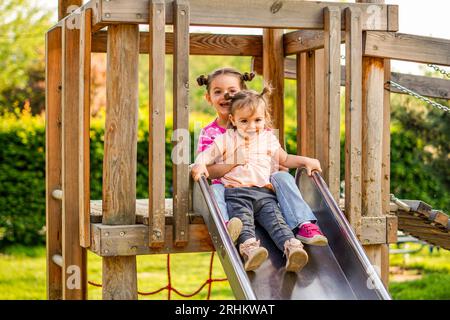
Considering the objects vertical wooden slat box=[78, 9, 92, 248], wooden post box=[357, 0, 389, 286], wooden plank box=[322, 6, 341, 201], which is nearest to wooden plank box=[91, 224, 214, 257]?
vertical wooden slat box=[78, 9, 92, 248]

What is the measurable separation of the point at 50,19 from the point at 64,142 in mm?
21271

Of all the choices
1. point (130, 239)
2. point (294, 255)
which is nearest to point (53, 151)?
point (130, 239)

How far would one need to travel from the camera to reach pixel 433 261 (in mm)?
12641

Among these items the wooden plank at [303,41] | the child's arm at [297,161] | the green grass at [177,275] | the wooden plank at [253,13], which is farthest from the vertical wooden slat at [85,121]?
the green grass at [177,275]

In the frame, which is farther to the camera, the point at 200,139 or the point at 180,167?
the point at 200,139

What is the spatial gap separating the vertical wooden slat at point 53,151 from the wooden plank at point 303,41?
1.71 metres

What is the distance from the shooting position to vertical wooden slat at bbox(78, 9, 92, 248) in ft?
16.7

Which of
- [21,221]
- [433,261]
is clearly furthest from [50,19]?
[433,261]

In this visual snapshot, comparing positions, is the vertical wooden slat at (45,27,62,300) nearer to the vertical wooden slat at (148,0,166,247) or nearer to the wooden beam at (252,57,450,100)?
the vertical wooden slat at (148,0,166,247)

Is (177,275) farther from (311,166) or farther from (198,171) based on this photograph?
(198,171)

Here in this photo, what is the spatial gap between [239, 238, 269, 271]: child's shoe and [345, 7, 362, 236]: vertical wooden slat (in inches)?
33.4

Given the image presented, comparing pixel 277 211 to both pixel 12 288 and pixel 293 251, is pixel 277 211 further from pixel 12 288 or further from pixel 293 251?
pixel 12 288
